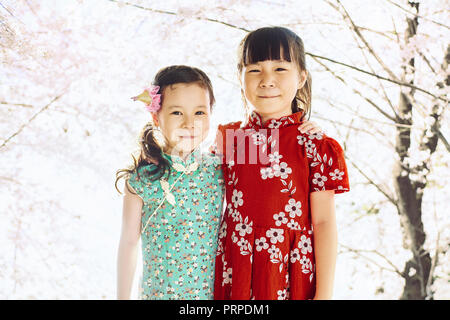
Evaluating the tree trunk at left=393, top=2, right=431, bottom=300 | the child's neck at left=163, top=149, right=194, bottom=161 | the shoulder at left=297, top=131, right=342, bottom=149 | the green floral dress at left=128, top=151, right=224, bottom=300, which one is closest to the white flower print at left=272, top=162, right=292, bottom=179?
the shoulder at left=297, top=131, right=342, bottom=149

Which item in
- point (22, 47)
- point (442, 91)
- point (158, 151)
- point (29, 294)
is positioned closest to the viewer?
point (158, 151)

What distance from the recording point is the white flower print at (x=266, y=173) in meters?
1.72

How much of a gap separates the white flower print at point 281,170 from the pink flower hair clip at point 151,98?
1.65 feet

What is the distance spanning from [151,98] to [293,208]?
672 mm

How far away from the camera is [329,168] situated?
167 centimetres

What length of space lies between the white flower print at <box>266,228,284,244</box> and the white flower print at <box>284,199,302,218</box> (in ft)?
0.24

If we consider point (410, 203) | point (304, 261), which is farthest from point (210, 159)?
point (410, 203)

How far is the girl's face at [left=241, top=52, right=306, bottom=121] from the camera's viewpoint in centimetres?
170

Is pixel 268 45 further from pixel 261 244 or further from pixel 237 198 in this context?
pixel 261 244

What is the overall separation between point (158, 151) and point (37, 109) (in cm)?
147
